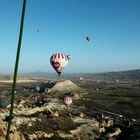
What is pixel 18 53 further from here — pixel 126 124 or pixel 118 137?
pixel 126 124

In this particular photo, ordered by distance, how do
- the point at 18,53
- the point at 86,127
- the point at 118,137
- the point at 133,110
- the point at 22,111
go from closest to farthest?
1. the point at 18,53
2. the point at 118,137
3. the point at 86,127
4. the point at 22,111
5. the point at 133,110

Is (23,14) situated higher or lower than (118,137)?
higher

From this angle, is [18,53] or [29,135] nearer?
[18,53]

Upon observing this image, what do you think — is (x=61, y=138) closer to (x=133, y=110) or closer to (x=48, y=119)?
(x=48, y=119)

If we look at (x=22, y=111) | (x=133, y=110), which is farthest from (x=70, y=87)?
(x=22, y=111)

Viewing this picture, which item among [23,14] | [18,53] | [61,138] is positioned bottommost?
[61,138]

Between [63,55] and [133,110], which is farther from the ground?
[63,55]

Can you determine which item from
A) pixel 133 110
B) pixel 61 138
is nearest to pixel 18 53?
pixel 61 138

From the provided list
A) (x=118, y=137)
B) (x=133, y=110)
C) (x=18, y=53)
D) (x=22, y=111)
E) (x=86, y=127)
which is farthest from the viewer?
(x=133, y=110)

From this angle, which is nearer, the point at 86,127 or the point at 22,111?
the point at 86,127
